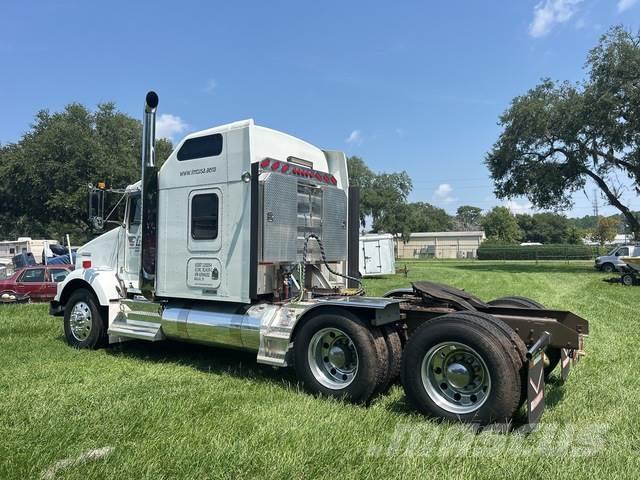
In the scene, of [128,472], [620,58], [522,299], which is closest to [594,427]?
[522,299]

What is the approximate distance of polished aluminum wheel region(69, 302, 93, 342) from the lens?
7871mm

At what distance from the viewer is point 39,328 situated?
9.93m

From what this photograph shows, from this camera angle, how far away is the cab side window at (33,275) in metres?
16.3

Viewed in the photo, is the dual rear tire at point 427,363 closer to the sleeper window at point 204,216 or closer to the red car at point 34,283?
the sleeper window at point 204,216

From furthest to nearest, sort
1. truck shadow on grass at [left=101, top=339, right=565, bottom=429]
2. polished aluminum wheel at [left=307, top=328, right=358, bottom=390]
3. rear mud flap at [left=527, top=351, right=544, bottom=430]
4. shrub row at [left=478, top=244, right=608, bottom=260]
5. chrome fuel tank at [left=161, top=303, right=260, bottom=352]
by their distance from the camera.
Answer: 1. shrub row at [left=478, top=244, right=608, bottom=260]
2. chrome fuel tank at [left=161, top=303, right=260, bottom=352]
3. polished aluminum wheel at [left=307, top=328, right=358, bottom=390]
4. truck shadow on grass at [left=101, top=339, right=565, bottom=429]
5. rear mud flap at [left=527, top=351, right=544, bottom=430]

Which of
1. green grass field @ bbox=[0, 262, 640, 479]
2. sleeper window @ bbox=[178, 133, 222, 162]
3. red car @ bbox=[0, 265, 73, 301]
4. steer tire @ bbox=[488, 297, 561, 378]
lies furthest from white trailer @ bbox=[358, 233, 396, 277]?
steer tire @ bbox=[488, 297, 561, 378]

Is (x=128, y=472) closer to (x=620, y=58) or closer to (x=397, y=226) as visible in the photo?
(x=620, y=58)

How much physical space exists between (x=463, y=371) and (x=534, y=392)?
590mm

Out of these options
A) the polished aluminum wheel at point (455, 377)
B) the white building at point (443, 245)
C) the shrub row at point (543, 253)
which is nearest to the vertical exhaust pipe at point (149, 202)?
the polished aluminum wheel at point (455, 377)

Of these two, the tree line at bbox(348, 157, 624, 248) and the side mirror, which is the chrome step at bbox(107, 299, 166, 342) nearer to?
the side mirror

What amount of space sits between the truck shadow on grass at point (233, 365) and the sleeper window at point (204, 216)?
174cm

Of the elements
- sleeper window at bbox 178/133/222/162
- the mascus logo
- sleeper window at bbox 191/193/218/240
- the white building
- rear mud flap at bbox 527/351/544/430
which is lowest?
rear mud flap at bbox 527/351/544/430

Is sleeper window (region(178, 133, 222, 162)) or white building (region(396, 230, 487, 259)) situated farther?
white building (region(396, 230, 487, 259))

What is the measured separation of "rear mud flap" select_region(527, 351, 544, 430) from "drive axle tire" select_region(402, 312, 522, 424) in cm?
9
